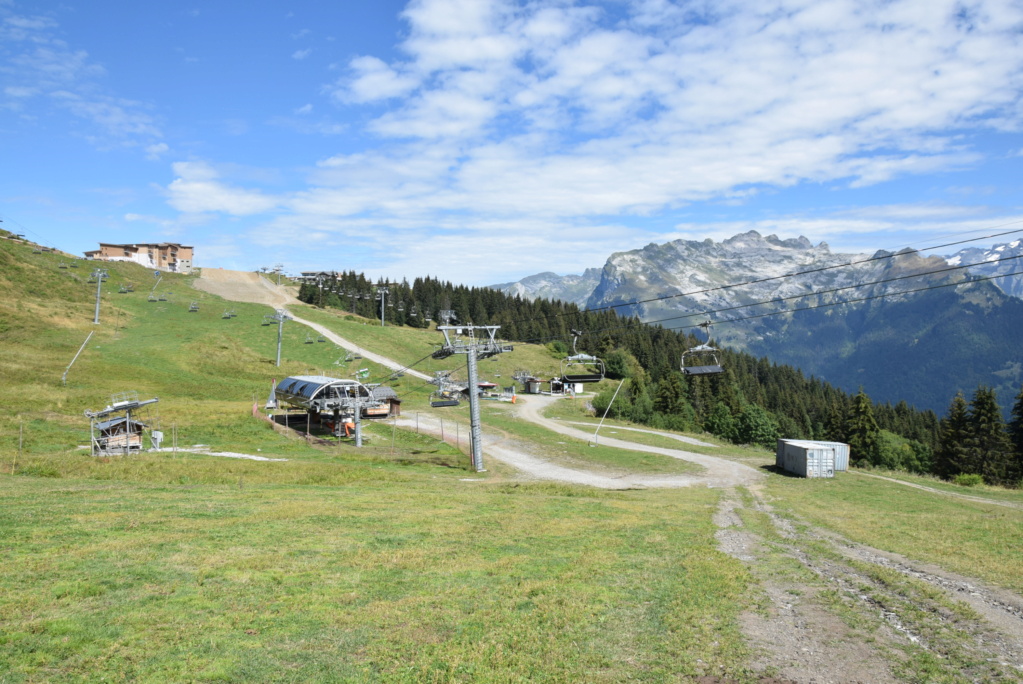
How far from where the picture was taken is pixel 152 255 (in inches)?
7269

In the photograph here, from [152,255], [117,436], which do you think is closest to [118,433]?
[117,436]

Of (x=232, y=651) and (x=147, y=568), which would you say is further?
(x=147, y=568)

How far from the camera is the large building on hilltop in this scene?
581ft

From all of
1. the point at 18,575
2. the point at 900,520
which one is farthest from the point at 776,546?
the point at 18,575

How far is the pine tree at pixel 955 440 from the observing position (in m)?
78.3

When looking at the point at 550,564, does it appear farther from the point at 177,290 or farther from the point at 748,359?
the point at 748,359

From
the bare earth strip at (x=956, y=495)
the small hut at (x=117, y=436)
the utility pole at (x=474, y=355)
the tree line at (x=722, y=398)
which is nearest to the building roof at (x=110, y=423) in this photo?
the small hut at (x=117, y=436)

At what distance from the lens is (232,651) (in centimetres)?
959

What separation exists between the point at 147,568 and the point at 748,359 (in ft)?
671

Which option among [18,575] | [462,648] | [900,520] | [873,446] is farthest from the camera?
[873,446]

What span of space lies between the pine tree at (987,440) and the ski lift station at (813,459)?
4460 centimetres

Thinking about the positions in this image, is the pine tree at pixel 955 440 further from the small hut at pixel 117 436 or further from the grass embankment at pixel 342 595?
the small hut at pixel 117 436

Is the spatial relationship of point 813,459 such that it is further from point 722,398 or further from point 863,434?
point 722,398

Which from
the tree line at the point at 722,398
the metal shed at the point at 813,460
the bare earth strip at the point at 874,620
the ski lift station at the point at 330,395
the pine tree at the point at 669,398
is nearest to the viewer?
the bare earth strip at the point at 874,620
